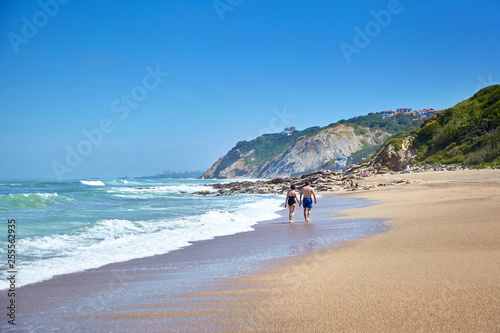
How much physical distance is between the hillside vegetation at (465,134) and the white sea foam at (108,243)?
2659 cm

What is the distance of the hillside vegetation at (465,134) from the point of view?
102 feet

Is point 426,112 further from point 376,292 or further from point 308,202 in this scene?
point 376,292

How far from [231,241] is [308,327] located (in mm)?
4977

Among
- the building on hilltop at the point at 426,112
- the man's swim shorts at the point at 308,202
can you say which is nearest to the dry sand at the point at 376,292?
the man's swim shorts at the point at 308,202

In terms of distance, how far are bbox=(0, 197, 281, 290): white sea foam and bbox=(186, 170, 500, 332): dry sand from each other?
2899 mm

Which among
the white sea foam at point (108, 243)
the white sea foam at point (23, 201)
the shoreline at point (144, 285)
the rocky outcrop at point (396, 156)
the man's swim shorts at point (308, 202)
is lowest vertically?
the shoreline at point (144, 285)

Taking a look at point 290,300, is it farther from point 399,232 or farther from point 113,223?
point 113,223

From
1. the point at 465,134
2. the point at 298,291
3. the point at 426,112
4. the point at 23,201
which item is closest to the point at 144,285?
the point at 298,291

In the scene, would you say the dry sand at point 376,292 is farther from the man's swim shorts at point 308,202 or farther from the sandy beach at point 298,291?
the man's swim shorts at point 308,202

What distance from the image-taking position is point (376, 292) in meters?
3.41

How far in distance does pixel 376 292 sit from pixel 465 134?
40.6 m

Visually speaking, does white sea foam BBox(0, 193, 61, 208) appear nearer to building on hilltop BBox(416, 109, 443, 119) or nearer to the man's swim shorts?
the man's swim shorts

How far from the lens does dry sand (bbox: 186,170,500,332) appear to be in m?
2.79

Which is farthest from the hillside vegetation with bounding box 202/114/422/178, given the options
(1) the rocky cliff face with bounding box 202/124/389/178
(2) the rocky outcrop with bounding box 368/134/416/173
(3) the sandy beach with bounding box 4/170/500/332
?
(3) the sandy beach with bounding box 4/170/500/332
